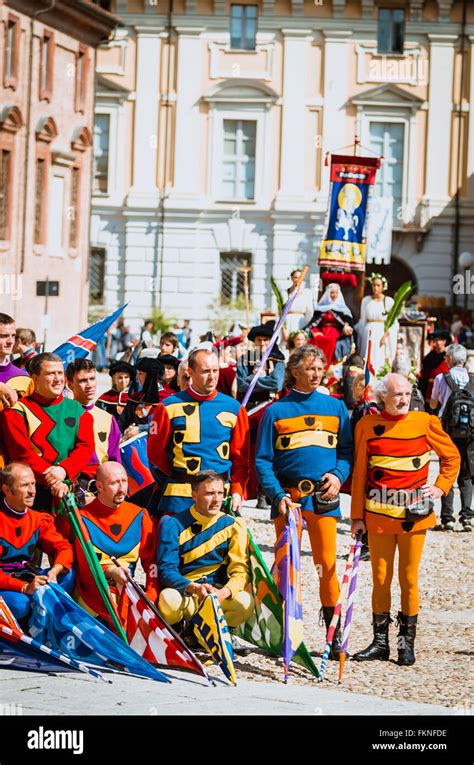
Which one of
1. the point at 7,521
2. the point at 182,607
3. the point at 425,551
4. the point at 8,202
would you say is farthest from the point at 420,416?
the point at 8,202

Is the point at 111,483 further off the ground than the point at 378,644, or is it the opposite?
the point at 111,483

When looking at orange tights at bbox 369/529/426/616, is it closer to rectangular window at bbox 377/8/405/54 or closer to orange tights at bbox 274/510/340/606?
orange tights at bbox 274/510/340/606

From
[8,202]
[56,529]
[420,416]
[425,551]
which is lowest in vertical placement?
[425,551]

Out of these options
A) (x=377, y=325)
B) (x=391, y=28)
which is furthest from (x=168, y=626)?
(x=391, y=28)

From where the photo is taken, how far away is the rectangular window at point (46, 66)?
3872 cm

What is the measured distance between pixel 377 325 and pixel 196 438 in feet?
46.0

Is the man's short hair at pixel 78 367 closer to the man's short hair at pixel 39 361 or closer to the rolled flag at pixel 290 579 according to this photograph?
the man's short hair at pixel 39 361

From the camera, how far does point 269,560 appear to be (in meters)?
13.4

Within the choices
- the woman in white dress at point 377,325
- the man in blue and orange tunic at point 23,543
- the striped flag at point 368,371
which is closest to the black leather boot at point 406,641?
the man in blue and orange tunic at point 23,543

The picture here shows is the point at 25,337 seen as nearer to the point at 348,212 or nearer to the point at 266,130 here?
the point at 348,212

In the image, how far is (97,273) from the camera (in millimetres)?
51094

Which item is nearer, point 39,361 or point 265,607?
point 265,607
